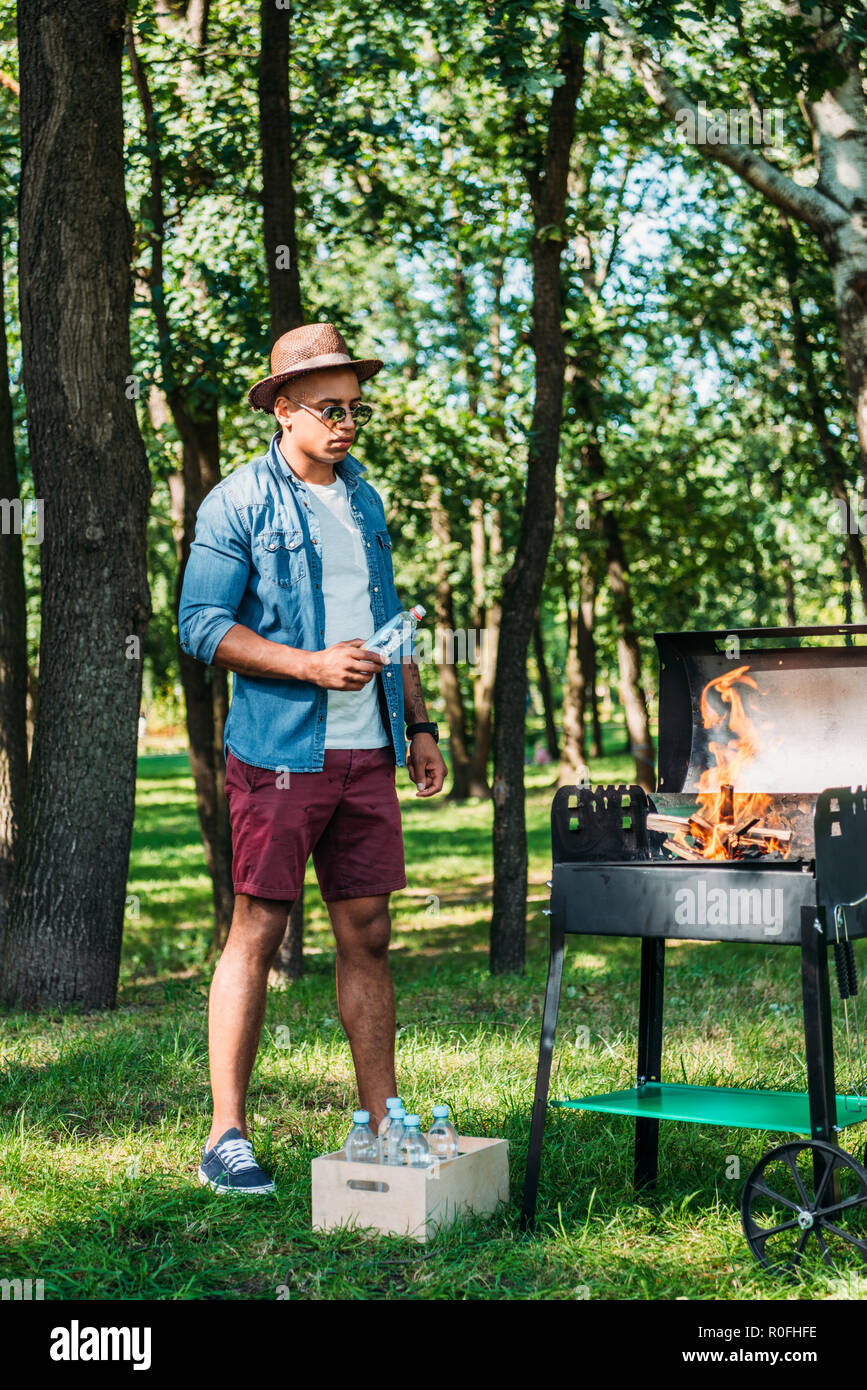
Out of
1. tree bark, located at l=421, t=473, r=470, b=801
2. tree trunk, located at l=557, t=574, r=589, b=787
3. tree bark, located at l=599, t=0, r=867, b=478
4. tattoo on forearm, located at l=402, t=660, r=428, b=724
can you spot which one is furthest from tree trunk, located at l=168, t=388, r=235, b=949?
tree bark, located at l=421, t=473, r=470, b=801

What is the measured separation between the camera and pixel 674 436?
22.2 m

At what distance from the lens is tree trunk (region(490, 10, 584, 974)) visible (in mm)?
9836

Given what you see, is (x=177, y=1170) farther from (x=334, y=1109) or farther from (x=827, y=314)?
(x=827, y=314)

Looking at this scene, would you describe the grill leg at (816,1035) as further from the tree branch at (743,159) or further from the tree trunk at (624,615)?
the tree trunk at (624,615)

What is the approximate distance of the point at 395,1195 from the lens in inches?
156

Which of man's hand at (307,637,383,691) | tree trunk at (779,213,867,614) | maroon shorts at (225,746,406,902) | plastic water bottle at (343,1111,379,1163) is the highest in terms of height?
tree trunk at (779,213,867,614)

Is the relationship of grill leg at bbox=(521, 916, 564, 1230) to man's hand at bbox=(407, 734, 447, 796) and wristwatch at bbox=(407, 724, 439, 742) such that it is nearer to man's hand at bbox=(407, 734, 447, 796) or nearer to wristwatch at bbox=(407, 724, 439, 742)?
man's hand at bbox=(407, 734, 447, 796)

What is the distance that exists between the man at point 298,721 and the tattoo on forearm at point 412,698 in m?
0.07

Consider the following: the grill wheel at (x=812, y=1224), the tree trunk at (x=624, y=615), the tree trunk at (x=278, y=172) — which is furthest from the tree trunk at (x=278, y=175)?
the tree trunk at (x=624, y=615)

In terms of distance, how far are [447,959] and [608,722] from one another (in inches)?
2313

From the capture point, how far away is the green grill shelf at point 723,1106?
13.0 ft

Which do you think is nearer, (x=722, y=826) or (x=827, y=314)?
(x=722, y=826)
